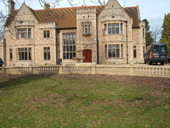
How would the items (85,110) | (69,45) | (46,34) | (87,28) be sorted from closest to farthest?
(85,110) → (87,28) → (69,45) → (46,34)

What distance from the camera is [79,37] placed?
25125 mm

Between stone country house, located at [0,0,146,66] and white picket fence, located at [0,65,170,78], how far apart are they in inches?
386

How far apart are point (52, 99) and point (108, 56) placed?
62.0ft

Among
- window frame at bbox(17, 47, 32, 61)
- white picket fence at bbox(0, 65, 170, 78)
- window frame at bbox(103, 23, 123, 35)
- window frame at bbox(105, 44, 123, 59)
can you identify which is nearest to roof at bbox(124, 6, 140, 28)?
window frame at bbox(103, 23, 123, 35)

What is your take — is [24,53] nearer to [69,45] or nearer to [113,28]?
[69,45]

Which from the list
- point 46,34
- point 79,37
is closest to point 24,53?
point 46,34

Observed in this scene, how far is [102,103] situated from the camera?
5.96 meters

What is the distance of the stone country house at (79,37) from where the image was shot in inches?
974

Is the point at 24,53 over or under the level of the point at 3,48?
under

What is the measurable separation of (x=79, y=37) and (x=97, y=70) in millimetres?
12293

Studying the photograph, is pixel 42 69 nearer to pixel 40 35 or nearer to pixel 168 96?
pixel 168 96

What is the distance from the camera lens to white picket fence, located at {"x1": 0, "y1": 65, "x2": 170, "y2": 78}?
38.9ft

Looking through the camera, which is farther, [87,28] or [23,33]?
[23,33]

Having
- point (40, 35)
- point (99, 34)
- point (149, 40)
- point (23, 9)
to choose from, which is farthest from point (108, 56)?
point (149, 40)
